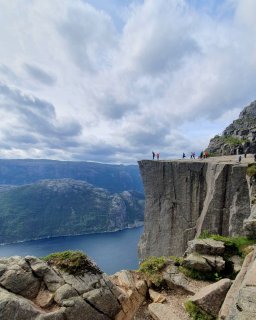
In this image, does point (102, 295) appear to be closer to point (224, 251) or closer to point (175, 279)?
point (175, 279)

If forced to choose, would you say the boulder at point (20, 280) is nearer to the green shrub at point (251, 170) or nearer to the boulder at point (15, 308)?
the boulder at point (15, 308)

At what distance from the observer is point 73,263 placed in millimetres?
14281

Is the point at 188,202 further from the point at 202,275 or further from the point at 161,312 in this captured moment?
the point at 161,312

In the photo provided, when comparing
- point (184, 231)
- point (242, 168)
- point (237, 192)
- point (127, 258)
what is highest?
point (242, 168)

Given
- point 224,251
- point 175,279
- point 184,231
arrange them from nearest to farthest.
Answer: point 175,279, point 224,251, point 184,231

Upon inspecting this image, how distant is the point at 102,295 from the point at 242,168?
25.6 metres

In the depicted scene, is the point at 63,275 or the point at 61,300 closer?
the point at 61,300

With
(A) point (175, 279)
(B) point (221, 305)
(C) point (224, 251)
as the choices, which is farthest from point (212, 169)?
(B) point (221, 305)

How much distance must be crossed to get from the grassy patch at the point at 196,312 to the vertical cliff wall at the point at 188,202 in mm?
17965

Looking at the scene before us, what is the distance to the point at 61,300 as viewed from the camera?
1229cm

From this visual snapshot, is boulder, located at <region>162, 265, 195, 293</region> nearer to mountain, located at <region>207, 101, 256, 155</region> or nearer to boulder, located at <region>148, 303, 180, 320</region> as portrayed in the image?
boulder, located at <region>148, 303, 180, 320</region>

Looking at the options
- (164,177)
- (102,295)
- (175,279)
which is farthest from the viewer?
(164,177)

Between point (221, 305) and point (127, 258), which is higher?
point (221, 305)

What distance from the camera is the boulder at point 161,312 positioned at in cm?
1436
